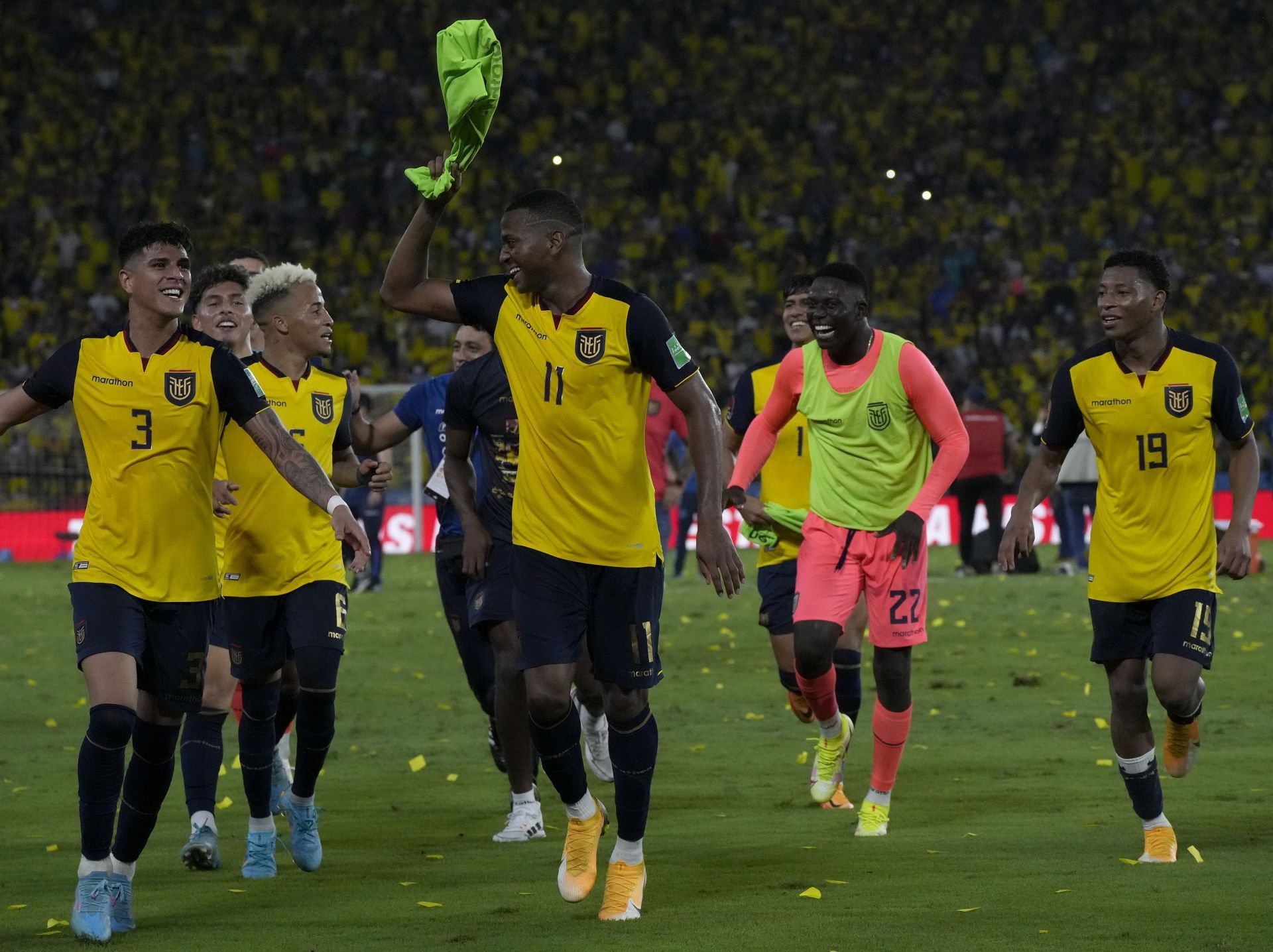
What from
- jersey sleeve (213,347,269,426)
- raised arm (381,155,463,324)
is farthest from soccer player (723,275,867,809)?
jersey sleeve (213,347,269,426)

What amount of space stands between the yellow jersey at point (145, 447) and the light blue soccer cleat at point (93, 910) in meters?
0.87

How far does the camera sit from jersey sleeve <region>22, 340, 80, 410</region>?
233 inches

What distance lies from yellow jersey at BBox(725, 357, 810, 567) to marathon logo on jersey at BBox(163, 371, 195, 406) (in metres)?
3.72

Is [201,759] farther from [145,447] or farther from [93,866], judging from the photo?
[145,447]

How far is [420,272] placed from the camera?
582 cm

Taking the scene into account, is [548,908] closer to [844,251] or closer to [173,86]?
[844,251]

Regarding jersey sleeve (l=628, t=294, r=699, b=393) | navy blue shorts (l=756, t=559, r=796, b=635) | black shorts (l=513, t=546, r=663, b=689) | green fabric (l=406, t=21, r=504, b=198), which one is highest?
green fabric (l=406, t=21, r=504, b=198)

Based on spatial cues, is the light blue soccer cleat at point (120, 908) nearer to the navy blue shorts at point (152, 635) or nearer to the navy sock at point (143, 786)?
the navy sock at point (143, 786)

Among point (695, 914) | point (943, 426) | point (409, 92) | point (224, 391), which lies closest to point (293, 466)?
point (224, 391)

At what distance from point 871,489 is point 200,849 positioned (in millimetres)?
3006

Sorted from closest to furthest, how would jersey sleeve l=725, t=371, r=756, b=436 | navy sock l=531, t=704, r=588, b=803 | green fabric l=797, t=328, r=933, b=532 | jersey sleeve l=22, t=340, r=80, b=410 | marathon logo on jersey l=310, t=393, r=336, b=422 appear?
jersey sleeve l=22, t=340, r=80, b=410 < navy sock l=531, t=704, r=588, b=803 < marathon logo on jersey l=310, t=393, r=336, b=422 < green fabric l=797, t=328, r=933, b=532 < jersey sleeve l=725, t=371, r=756, b=436

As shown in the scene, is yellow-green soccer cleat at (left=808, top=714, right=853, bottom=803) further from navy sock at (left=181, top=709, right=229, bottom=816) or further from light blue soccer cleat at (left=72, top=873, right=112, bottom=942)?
light blue soccer cleat at (left=72, top=873, right=112, bottom=942)

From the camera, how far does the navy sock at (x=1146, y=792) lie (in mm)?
6711

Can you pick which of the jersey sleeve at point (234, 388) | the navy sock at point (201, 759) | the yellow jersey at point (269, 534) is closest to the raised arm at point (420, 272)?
the jersey sleeve at point (234, 388)
